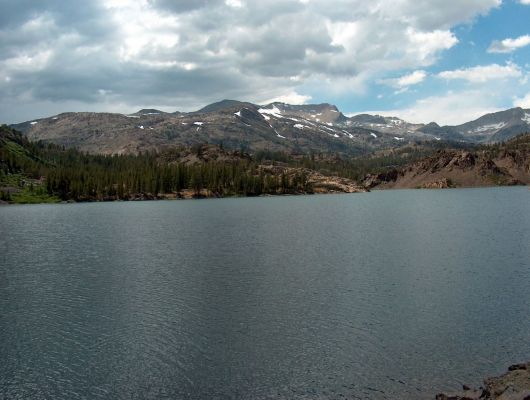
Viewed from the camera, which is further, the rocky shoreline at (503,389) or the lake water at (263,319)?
the lake water at (263,319)

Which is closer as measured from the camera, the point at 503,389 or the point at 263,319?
the point at 503,389

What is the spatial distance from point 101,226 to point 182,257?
→ 209 ft

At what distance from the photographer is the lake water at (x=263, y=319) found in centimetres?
3194

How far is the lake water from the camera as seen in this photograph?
3194cm

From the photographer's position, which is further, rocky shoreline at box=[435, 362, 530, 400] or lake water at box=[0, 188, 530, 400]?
lake water at box=[0, 188, 530, 400]

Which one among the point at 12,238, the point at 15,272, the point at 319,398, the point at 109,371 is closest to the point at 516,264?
the point at 319,398

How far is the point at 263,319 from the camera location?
4456 centimetres

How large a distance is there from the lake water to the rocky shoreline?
4.91ft

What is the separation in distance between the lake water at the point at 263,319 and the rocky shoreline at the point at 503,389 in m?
1.50

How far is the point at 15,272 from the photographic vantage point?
226ft

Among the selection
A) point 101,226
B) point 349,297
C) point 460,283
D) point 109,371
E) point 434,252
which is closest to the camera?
point 109,371

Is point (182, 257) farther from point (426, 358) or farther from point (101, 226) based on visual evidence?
point (101, 226)

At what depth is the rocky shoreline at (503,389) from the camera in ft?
87.5

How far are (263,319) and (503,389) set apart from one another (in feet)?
72.9
